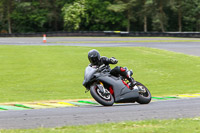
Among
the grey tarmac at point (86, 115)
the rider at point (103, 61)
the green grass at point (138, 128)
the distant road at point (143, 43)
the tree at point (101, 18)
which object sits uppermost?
the tree at point (101, 18)

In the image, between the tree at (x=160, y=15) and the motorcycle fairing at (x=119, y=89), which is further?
the tree at (x=160, y=15)

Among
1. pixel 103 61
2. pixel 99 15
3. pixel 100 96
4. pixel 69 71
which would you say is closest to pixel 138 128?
pixel 100 96

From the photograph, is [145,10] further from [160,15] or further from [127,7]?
[127,7]

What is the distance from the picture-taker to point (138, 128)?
19.0 feet

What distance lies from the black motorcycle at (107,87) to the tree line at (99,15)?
40.8 meters

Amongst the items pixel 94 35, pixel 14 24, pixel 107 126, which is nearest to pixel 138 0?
pixel 94 35

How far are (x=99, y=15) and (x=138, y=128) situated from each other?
46.9 meters

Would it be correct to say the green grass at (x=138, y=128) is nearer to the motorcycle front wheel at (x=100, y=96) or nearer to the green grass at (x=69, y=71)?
the motorcycle front wheel at (x=100, y=96)

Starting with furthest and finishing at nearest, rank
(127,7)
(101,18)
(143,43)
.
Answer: (101,18) < (127,7) < (143,43)

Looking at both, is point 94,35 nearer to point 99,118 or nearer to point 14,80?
point 14,80

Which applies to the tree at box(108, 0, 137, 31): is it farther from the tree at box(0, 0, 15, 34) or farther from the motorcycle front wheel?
the motorcycle front wheel

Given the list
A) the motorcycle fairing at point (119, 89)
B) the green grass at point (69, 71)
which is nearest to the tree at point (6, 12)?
the green grass at point (69, 71)

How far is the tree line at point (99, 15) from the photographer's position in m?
50.0

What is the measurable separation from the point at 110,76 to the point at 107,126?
3.10 metres
